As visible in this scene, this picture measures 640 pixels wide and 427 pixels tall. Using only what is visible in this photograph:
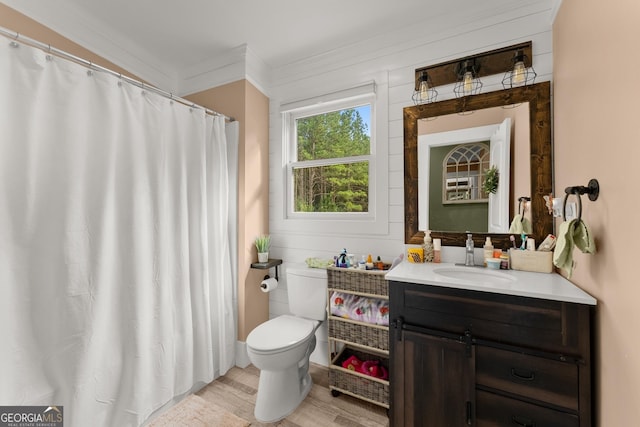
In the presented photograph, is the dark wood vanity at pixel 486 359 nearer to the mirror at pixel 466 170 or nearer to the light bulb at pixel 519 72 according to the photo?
the mirror at pixel 466 170

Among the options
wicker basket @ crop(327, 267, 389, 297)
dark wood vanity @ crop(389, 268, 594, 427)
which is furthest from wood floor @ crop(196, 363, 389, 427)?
wicker basket @ crop(327, 267, 389, 297)

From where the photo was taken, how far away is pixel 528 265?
1492 mm

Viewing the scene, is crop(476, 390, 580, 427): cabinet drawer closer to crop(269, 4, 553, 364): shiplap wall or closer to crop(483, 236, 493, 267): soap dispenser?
crop(483, 236, 493, 267): soap dispenser

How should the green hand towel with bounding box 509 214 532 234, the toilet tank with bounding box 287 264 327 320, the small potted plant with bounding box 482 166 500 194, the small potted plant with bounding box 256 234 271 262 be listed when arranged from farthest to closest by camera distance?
the small potted plant with bounding box 256 234 271 262, the toilet tank with bounding box 287 264 327 320, the small potted plant with bounding box 482 166 500 194, the green hand towel with bounding box 509 214 532 234

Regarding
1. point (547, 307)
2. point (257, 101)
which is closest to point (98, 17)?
point (257, 101)

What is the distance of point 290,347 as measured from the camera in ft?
5.32

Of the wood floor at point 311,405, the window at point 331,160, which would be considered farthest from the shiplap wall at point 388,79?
the wood floor at point 311,405

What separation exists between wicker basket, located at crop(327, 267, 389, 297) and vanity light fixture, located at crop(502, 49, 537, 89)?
1.43m

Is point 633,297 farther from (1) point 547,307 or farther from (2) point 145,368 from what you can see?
(2) point 145,368

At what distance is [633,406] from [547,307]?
36 cm

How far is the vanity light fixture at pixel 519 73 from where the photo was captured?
1.52m

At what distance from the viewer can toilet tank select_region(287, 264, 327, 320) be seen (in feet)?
6.37

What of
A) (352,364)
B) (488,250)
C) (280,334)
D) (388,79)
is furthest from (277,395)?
(388,79)

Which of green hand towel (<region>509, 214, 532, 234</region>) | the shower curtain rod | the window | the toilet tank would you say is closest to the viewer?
the shower curtain rod
